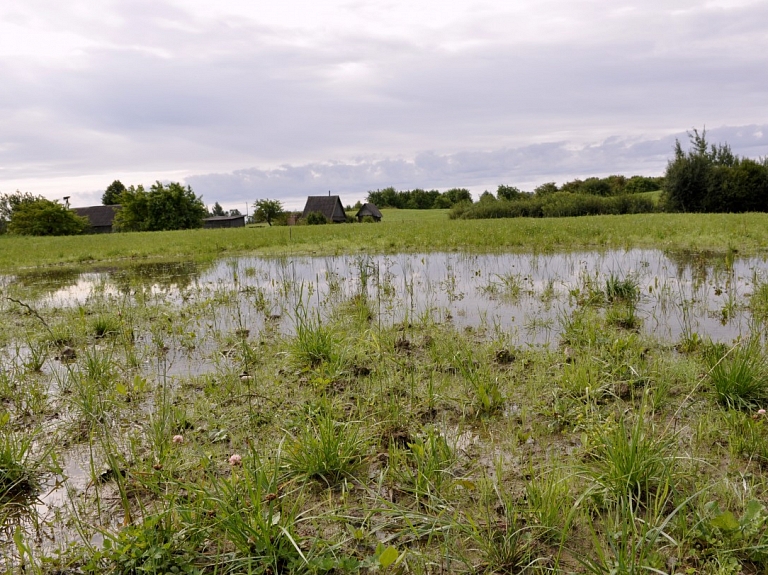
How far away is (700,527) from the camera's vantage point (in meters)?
2.04

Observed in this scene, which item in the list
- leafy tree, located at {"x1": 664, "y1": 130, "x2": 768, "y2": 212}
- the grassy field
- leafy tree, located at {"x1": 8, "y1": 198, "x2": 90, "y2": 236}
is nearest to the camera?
the grassy field

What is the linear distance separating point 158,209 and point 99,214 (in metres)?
26.2

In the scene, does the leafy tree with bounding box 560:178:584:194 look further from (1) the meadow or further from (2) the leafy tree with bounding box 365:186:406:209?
(1) the meadow

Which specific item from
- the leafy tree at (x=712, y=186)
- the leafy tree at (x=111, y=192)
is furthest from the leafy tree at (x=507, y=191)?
the leafy tree at (x=111, y=192)

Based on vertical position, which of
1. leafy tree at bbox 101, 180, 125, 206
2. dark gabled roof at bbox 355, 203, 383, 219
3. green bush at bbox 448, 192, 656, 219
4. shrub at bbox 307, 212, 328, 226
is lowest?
green bush at bbox 448, 192, 656, 219

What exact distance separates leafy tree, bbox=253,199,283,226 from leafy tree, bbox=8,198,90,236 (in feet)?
78.3

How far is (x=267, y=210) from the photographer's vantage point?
233 ft

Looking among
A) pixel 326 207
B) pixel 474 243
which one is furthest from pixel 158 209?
pixel 474 243

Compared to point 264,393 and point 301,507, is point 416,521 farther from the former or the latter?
point 264,393

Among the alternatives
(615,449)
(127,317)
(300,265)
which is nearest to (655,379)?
(615,449)

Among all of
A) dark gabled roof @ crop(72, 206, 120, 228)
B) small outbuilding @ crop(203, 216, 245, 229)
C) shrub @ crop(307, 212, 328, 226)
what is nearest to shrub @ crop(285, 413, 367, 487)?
shrub @ crop(307, 212, 328, 226)

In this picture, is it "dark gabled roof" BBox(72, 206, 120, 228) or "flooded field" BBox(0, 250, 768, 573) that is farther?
"dark gabled roof" BBox(72, 206, 120, 228)

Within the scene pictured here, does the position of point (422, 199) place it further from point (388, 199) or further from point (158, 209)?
point (158, 209)

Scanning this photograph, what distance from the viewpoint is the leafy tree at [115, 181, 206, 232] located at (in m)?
57.0
